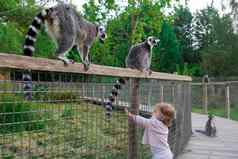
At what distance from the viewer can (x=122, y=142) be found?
5.10 metres

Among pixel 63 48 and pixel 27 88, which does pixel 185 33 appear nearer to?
pixel 63 48

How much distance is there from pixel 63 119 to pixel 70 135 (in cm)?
40

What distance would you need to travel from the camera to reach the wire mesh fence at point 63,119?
3443mm

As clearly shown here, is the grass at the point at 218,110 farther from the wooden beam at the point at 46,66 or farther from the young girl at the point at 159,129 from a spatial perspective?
the wooden beam at the point at 46,66

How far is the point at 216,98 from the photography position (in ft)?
70.3

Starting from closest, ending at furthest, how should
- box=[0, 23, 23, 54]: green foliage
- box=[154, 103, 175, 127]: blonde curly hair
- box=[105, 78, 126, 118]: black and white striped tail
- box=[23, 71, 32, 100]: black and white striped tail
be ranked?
1. box=[23, 71, 32, 100]: black and white striped tail
2. box=[154, 103, 175, 127]: blonde curly hair
3. box=[105, 78, 126, 118]: black and white striped tail
4. box=[0, 23, 23, 54]: green foliage

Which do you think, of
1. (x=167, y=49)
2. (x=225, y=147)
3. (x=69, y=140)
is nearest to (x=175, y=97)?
(x=225, y=147)

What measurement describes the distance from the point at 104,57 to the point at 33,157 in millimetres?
17120

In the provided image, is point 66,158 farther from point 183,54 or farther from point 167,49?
point 183,54

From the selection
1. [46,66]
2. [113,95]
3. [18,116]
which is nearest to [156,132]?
[113,95]

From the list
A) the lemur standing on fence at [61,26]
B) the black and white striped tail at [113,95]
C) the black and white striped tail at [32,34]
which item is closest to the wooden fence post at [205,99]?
the black and white striped tail at [113,95]

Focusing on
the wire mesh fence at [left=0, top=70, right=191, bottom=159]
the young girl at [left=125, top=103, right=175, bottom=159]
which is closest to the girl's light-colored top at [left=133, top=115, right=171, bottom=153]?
the young girl at [left=125, top=103, right=175, bottom=159]

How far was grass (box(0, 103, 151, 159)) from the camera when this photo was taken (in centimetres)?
373

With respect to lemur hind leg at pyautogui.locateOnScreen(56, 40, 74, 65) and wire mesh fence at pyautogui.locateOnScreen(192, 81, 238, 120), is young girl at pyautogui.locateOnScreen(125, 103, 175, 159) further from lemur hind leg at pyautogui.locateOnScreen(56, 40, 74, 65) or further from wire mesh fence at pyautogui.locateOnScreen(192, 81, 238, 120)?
wire mesh fence at pyautogui.locateOnScreen(192, 81, 238, 120)
